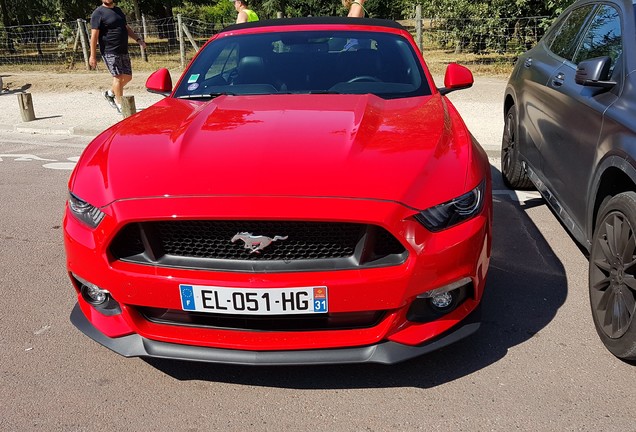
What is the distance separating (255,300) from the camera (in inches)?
101

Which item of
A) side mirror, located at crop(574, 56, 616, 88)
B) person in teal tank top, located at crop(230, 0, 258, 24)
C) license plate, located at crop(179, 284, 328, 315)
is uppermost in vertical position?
person in teal tank top, located at crop(230, 0, 258, 24)

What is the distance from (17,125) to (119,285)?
8888mm

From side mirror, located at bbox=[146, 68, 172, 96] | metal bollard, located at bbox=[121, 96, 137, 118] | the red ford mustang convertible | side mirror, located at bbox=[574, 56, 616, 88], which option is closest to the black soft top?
side mirror, located at bbox=[146, 68, 172, 96]

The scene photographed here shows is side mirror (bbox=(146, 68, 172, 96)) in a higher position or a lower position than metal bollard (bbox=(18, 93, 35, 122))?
higher

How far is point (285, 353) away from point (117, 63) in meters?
8.76

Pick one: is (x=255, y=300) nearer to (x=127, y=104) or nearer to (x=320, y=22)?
(x=320, y=22)

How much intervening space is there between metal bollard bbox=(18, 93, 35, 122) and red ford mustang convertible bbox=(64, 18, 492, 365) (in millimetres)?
8467

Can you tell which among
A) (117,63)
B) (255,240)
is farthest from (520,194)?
(117,63)

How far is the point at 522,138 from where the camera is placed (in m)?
5.16

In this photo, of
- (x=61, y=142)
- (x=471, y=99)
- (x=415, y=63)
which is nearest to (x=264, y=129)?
(x=415, y=63)

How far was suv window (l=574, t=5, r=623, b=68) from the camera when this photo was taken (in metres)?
3.61

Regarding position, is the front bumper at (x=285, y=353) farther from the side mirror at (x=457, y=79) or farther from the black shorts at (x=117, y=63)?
the black shorts at (x=117, y=63)

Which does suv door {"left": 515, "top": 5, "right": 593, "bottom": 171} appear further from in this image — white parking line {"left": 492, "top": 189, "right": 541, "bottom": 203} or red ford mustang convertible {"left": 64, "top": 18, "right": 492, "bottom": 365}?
red ford mustang convertible {"left": 64, "top": 18, "right": 492, "bottom": 365}

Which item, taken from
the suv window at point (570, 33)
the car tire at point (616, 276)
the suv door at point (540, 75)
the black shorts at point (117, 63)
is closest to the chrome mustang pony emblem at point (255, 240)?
the car tire at point (616, 276)
